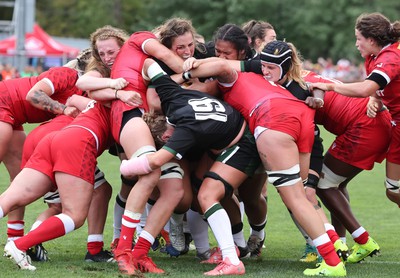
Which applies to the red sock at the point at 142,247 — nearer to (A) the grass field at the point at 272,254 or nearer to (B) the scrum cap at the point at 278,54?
(A) the grass field at the point at 272,254

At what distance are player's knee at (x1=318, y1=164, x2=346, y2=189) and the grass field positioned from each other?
0.74 metres

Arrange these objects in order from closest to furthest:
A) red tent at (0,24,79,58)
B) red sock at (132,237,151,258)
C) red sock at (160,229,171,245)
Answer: red sock at (132,237,151,258) → red sock at (160,229,171,245) → red tent at (0,24,79,58)

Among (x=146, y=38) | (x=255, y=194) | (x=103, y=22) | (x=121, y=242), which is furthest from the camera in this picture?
(x=103, y=22)

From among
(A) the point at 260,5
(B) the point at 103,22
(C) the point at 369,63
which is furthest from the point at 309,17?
(C) the point at 369,63

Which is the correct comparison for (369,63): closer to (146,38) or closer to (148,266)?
(146,38)

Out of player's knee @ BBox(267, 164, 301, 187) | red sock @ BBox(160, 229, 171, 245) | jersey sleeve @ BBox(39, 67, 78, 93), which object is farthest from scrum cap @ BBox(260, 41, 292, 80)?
red sock @ BBox(160, 229, 171, 245)

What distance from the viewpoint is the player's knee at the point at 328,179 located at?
786 centimetres

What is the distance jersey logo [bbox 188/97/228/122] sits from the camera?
6.79m

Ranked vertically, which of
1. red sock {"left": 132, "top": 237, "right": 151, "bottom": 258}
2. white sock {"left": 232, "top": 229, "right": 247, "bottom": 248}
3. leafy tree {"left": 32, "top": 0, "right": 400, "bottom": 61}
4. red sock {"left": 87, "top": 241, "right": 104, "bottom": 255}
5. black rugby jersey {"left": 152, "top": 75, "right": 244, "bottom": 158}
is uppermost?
black rugby jersey {"left": 152, "top": 75, "right": 244, "bottom": 158}

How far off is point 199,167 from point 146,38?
1.21 metres

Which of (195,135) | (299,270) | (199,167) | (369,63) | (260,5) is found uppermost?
(369,63)

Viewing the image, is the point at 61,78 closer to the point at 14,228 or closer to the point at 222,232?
the point at 14,228

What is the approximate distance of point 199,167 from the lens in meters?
7.41

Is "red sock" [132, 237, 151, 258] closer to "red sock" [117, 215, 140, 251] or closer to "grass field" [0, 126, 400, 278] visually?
"red sock" [117, 215, 140, 251]
